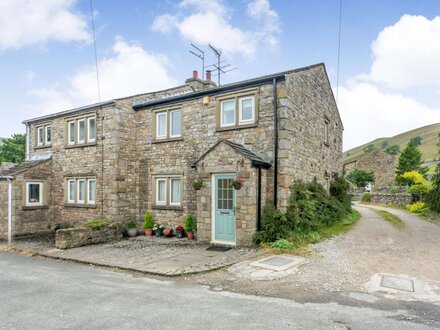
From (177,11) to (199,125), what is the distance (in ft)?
16.5

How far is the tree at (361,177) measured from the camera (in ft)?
130

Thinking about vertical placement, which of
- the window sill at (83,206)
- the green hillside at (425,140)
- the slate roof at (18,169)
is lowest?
the window sill at (83,206)

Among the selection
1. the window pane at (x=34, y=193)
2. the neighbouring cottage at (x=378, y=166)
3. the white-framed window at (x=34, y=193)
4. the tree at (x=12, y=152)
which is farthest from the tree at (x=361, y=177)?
the tree at (x=12, y=152)

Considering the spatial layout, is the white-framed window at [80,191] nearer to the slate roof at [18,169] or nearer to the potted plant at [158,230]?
the slate roof at [18,169]

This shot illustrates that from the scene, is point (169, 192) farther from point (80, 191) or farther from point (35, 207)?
point (35, 207)

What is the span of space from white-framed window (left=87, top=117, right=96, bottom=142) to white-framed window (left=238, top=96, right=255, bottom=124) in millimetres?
7669

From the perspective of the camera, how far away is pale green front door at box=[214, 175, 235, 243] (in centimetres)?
1098

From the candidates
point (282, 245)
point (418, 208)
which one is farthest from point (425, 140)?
point (282, 245)

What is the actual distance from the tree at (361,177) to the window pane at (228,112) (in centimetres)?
3293

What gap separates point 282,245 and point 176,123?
7.32 metres

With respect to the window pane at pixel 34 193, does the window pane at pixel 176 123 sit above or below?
above

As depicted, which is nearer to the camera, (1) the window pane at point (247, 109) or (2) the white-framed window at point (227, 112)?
(1) the window pane at point (247, 109)

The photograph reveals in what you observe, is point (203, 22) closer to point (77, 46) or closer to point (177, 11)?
point (177, 11)

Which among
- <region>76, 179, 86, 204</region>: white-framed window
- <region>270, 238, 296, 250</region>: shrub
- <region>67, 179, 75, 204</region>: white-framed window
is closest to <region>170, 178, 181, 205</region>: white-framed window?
<region>76, 179, 86, 204</region>: white-framed window
